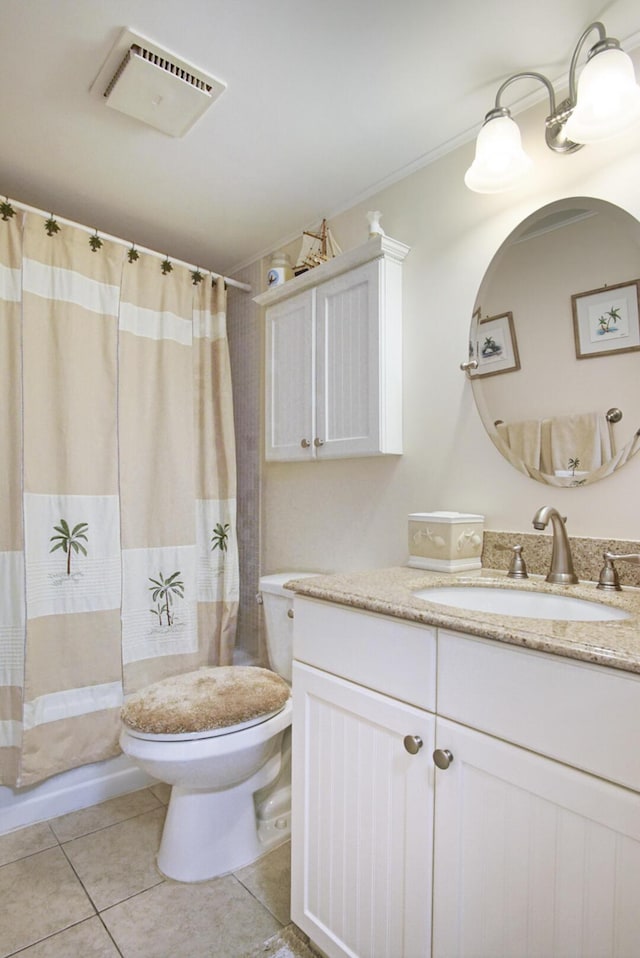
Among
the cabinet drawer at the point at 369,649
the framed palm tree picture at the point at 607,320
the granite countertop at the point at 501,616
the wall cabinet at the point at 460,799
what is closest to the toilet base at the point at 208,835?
the wall cabinet at the point at 460,799

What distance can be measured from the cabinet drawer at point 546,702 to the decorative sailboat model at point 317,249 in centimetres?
149

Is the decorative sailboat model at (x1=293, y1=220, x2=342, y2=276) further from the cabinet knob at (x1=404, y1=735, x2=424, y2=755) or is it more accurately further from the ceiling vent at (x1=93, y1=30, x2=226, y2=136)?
the cabinet knob at (x1=404, y1=735, x2=424, y2=755)

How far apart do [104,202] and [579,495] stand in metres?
1.90

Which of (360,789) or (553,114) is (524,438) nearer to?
(553,114)

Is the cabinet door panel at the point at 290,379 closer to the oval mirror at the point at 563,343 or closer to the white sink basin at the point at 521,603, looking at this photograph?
the oval mirror at the point at 563,343

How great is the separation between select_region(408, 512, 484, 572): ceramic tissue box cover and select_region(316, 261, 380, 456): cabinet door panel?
33cm

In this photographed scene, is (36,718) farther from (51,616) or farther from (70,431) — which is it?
(70,431)

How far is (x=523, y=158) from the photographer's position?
1.31 metres

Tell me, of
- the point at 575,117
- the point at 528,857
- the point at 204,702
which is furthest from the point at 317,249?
the point at 528,857

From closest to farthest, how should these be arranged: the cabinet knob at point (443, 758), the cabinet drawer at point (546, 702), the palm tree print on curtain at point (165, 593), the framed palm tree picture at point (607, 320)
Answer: the cabinet drawer at point (546, 702), the cabinet knob at point (443, 758), the framed palm tree picture at point (607, 320), the palm tree print on curtain at point (165, 593)

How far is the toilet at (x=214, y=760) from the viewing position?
139 centimetres

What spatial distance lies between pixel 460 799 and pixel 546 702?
25 centimetres

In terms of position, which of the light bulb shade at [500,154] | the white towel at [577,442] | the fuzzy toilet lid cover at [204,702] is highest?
the light bulb shade at [500,154]

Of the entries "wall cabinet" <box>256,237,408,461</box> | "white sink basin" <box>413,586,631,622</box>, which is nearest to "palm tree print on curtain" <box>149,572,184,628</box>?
"wall cabinet" <box>256,237,408,461</box>
